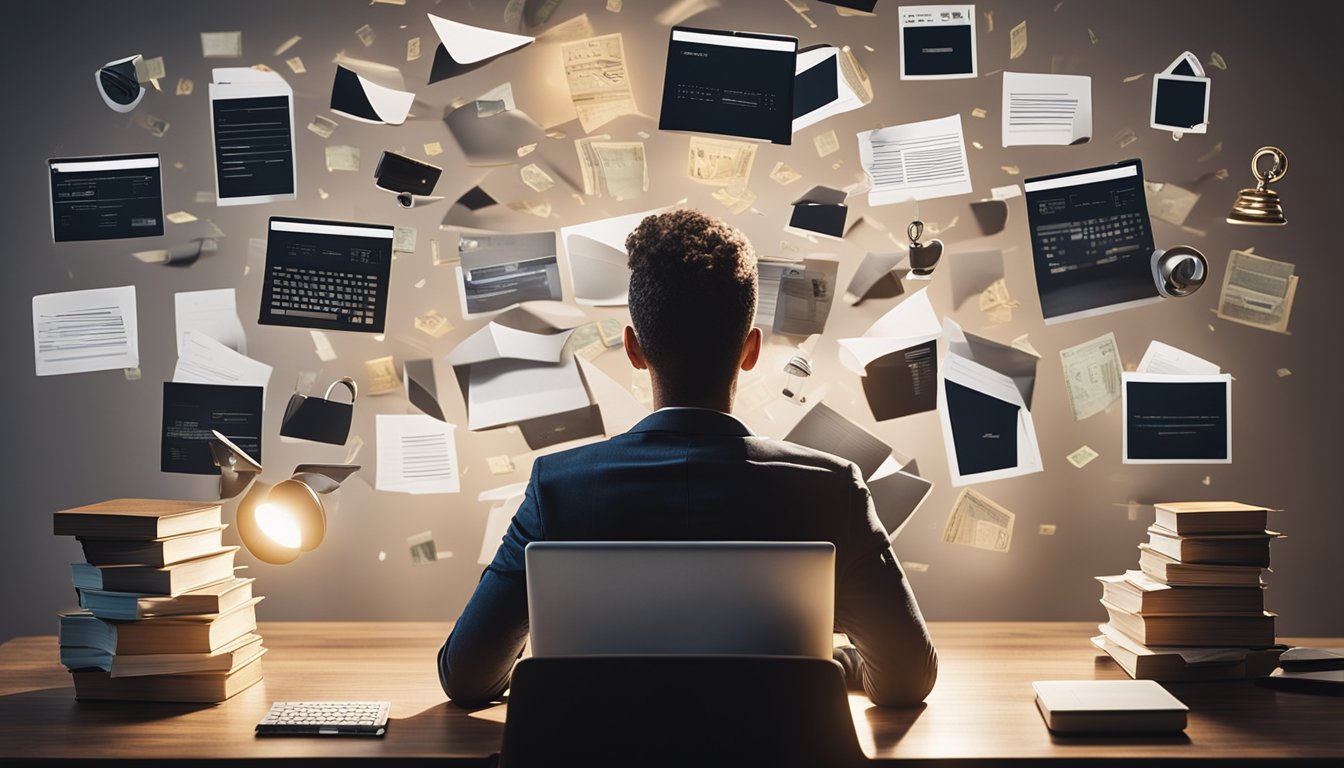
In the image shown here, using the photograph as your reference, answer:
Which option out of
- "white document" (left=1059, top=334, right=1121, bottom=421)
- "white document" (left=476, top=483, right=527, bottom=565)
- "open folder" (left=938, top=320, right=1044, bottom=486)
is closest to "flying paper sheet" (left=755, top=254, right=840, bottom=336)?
"open folder" (left=938, top=320, right=1044, bottom=486)

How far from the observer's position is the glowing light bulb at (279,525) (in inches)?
69.7

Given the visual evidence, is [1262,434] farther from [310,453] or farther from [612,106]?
[310,453]

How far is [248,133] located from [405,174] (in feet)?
1.13

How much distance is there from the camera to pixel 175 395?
6.52ft

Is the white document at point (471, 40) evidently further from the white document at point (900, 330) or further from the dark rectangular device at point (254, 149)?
the white document at point (900, 330)

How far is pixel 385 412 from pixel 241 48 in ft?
2.66

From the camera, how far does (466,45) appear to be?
195 cm

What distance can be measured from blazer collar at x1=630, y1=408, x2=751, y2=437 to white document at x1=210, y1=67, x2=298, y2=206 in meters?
1.07

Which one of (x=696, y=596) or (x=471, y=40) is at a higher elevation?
(x=471, y=40)

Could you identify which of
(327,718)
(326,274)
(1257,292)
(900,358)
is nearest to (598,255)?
(326,274)

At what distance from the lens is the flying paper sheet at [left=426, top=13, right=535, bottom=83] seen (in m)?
1.95

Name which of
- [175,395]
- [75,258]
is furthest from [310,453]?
[75,258]

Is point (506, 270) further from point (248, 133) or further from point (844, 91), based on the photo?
point (844, 91)

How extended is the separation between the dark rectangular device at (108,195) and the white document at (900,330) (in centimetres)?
147
